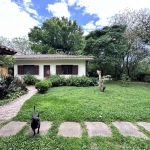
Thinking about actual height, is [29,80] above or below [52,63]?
below

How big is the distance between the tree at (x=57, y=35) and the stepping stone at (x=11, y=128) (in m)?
21.7

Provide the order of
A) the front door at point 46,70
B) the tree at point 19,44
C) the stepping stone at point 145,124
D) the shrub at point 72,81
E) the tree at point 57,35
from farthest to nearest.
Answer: the tree at point 19,44, the tree at point 57,35, the front door at point 46,70, the shrub at point 72,81, the stepping stone at point 145,124

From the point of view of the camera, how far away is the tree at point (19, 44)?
24.7m

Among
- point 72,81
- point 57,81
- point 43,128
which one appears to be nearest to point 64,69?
point 72,81

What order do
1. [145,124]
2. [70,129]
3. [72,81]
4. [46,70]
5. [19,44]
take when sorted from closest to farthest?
[70,129] < [145,124] < [72,81] < [46,70] < [19,44]

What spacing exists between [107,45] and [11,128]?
460 inches

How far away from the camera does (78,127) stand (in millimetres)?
3486

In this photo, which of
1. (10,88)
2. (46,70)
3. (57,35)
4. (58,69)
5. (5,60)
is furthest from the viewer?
(57,35)

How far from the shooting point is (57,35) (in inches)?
968

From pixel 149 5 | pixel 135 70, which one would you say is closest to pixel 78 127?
pixel 149 5

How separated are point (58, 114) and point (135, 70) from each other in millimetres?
15754

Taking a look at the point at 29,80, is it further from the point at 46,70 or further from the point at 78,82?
the point at 78,82

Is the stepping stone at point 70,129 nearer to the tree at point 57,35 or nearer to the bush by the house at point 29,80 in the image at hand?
the bush by the house at point 29,80

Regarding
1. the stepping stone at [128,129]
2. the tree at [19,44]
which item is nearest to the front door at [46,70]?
the stepping stone at [128,129]
